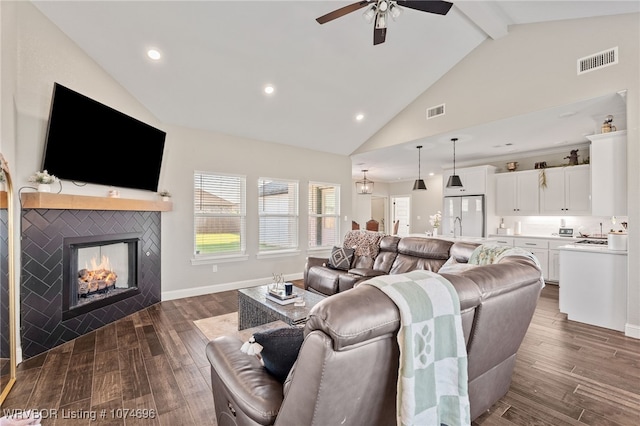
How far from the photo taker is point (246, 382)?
125 cm

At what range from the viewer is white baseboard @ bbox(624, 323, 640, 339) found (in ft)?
10.5

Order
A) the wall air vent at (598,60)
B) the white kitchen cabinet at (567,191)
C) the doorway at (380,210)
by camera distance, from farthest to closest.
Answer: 1. the doorway at (380,210)
2. the white kitchen cabinet at (567,191)
3. the wall air vent at (598,60)

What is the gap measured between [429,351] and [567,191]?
615 centimetres

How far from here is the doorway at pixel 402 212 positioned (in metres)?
10.4

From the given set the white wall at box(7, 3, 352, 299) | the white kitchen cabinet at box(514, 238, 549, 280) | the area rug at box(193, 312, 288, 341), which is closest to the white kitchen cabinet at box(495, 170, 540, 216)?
the white kitchen cabinet at box(514, 238, 549, 280)

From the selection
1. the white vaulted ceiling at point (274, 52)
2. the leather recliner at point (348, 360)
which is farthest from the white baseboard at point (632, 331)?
the white vaulted ceiling at point (274, 52)

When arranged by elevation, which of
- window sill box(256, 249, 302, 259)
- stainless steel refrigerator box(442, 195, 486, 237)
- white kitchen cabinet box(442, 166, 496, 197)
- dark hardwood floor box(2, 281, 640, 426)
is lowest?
dark hardwood floor box(2, 281, 640, 426)

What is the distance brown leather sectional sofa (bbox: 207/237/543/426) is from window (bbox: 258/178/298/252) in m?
4.07

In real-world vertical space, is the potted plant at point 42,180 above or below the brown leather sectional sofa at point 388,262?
above

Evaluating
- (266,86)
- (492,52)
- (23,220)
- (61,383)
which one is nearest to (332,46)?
(266,86)

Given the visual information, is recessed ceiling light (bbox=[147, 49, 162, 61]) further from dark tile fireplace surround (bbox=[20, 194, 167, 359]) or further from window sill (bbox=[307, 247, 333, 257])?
window sill (bbox=[307, 247, 333, 257])

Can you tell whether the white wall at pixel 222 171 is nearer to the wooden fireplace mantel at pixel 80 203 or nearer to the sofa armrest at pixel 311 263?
the wooden fireplace mantel at pixel 80 203

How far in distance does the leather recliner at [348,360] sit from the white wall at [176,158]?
9.95 ft

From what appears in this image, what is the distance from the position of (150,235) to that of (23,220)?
5.13 ft
